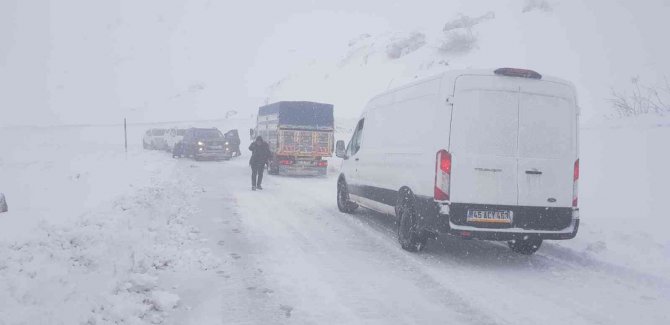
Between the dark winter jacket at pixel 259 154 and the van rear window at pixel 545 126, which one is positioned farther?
the dark winter jacket at pixel 259 154

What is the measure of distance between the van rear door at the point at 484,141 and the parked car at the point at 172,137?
2689cm

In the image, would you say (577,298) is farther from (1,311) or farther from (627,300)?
(1,311)

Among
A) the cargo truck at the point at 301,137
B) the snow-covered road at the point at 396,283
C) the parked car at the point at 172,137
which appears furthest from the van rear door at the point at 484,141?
the parked car at the point at 172,137

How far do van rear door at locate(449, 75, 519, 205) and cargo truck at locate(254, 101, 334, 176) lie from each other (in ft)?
43.1

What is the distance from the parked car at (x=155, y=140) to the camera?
1439 inches

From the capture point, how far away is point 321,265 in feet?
20.6

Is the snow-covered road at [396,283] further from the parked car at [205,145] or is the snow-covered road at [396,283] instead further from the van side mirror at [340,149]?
the parked car at [205,145]

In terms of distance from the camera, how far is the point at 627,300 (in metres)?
5.18

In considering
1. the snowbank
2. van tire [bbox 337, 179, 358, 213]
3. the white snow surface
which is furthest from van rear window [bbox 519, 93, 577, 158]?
van tire [bbox 337, 179, 358, 213]

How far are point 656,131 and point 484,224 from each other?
6.22 m

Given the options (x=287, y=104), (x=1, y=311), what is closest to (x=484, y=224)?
(x=1, y=311)

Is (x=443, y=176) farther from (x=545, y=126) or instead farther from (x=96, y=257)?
(x=96, y=257)

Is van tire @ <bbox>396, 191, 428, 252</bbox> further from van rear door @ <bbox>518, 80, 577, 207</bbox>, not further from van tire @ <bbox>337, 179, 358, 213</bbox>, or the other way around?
van tire @ <bbox>337, 179, 358, 213</bbox>

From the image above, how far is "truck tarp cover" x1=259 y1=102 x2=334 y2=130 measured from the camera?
19281mm
